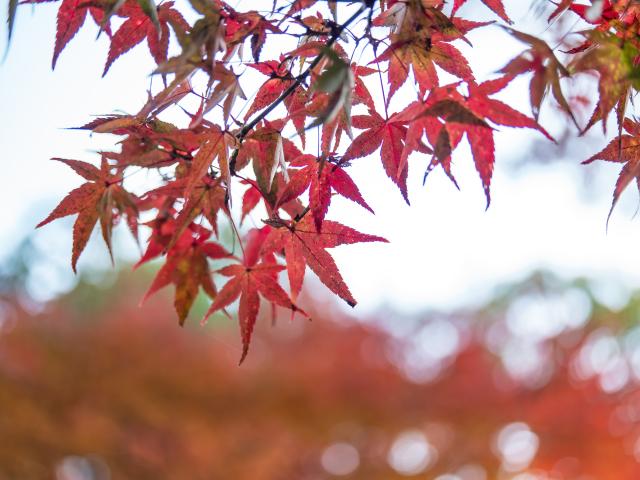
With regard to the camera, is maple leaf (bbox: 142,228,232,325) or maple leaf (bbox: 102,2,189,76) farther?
maple leaf (bbox: 142,228,232,325)

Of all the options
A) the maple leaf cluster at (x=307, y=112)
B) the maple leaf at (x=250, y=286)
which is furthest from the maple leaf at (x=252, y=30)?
the maple leaf at (x=250, y=286)

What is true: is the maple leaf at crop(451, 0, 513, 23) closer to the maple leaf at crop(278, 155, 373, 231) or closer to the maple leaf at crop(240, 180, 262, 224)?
the maple leaf at crop(278, 155, 373, 231)

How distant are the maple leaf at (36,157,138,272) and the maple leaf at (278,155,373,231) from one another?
169 mm

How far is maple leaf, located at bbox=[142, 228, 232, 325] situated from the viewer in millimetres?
793

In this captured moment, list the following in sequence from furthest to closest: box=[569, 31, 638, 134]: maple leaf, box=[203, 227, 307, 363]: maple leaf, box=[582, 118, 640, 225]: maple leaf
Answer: box=[203, 227, 307, 363]: maple leaf < box=[582, 118, 640, 225]: maple leaf < box=[569, 31, 638, 134]: maple leaf

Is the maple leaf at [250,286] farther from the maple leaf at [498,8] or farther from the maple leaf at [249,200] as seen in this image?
the maple leaf at [498,8]

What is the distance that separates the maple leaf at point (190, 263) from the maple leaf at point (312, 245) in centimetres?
11

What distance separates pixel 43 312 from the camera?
5.77 m

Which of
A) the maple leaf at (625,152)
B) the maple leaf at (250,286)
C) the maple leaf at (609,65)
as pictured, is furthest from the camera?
the maple leaf at (250,286)

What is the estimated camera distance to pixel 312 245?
2.25 ft

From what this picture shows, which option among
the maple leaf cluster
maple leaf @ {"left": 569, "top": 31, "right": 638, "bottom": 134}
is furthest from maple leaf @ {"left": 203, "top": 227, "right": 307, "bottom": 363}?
maple leaf @ {"left": 569, "top": 31, "right": 638, "bottom": 134}

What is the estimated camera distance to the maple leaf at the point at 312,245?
26.4 inches

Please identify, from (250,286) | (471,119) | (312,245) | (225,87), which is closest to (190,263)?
(250,286)

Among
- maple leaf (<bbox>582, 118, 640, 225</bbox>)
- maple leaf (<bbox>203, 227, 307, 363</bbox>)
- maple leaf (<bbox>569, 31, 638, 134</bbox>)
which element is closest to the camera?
maple leaf (<bbox>569, 31, 638, 134</bbox>)
